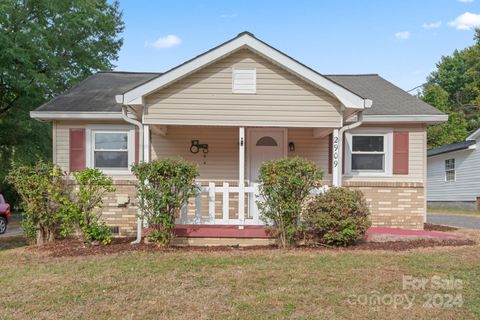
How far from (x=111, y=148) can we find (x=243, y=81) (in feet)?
11.9

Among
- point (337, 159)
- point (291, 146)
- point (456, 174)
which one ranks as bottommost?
point (456, 174)

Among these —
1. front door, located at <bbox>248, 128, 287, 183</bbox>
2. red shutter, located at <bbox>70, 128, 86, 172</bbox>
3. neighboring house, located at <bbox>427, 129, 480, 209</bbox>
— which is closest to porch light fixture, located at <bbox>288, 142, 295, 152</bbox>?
front door, located at <bbox>248, 128, 287, 183</bbox>

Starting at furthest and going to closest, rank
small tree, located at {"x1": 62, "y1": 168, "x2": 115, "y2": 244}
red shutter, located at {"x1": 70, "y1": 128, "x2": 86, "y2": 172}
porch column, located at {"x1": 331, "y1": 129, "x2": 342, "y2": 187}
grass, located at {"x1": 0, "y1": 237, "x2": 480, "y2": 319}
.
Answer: red shutter, located at {"x1": 70, "y1": 128, "x2": 86, "y2": 172} < porch column, located at {"x1": 331, "y1": 129, "x2": 342, "y2": 187} < small tree, located at {"x1": 62, "y1": 168, "x2": 115, "y2": 244} < grass, located at {"x1": 0, "y1": 237, "x2": 480, "y2": 319}

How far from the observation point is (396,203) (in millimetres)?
8922

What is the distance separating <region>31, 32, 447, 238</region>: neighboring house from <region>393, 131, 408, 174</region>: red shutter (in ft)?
0.08

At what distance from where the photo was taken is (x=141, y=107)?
7680 mm

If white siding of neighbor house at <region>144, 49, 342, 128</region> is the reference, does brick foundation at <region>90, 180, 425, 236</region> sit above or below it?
below

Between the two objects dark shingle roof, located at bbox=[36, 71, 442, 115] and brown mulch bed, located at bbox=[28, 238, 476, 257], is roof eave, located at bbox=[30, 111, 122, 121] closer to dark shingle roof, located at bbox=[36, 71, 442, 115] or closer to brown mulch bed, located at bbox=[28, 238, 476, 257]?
dark shingle roof, located at bbox=[36, 71, 442, 115]

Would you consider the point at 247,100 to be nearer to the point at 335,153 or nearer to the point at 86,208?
the point at 335,153

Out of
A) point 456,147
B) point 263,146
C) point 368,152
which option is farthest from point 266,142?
point 456,147

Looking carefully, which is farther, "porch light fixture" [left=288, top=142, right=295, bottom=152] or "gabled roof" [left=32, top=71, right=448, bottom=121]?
"porch light fixture" [left=288, top=142, right=295, bottom=152]

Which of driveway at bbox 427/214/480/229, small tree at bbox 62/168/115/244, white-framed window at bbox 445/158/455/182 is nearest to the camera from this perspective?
small tree at bbox 62/168/115/244

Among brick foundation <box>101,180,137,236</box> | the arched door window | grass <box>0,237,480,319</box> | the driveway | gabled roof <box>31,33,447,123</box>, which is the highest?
gabled roof <box>31,33,447,123</box>

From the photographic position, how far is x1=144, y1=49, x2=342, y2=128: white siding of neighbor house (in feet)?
24.8
